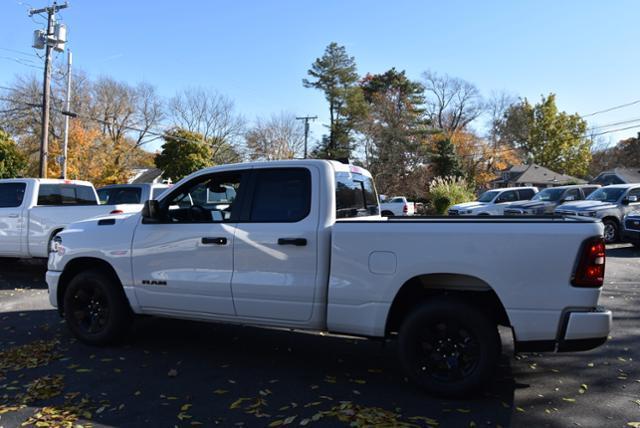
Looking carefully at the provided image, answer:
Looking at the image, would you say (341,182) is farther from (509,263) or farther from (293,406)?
(293,406)

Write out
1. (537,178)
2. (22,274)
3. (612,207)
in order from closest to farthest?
(22,274), (612,207), (537,178)

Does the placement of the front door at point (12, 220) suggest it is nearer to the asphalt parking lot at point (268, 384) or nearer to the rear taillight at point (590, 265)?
the asphalt parking lot at point (268, 384)

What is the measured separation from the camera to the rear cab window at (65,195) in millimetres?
9727

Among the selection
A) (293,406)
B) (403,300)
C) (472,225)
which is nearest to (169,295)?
(293,406)

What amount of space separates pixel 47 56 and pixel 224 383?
72.8 feet

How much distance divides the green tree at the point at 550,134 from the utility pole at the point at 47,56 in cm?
5491

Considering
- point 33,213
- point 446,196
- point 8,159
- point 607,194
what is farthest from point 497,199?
point 8,159

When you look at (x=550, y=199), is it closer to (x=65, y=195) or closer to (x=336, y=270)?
(x=65, y=195)

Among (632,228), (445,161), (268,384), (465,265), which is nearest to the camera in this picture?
(465,265)

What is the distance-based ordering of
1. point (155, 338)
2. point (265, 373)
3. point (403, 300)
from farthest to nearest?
point (155, 338) < point (265, 373) < point (403, 300)

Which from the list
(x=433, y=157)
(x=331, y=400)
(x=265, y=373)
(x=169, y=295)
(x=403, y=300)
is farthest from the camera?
(x=433, y=157)

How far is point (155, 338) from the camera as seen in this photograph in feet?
19.2

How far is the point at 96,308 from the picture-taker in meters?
5.48

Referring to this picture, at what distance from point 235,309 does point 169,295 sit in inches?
30.8
